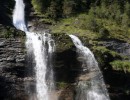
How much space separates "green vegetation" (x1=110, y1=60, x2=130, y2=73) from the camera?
55.6m

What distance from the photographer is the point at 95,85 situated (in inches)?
2061

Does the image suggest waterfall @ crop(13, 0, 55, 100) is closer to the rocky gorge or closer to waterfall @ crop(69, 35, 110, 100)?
the rocky gorge

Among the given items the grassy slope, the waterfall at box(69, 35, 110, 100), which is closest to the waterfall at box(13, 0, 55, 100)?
the waterfall at box(69, 35, 110, 100)

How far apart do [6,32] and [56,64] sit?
8.90m

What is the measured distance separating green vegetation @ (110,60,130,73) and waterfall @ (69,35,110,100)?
3.58m

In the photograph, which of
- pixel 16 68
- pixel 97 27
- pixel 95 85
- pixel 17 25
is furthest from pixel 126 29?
pixel 16 68

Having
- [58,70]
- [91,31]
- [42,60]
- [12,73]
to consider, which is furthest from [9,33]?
[91,31]

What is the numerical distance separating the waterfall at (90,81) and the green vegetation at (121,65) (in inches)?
141

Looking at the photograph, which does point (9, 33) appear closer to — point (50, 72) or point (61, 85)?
point (50, 72)

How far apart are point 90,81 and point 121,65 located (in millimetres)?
7962

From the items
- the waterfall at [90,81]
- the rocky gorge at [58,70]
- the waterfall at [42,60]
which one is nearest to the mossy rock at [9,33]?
the rocky gorge at [58,70]

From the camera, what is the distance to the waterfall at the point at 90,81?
51578 mm

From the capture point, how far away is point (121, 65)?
5744 cm

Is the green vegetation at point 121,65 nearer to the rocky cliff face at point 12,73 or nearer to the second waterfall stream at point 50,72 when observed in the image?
the second waterfall stream at point 50,72
